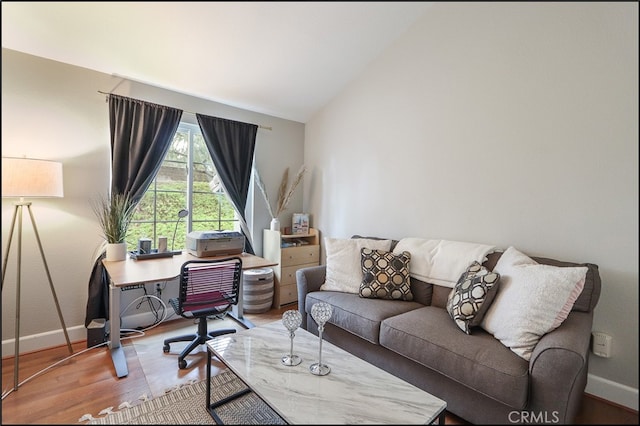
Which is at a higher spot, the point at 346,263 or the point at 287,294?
the point at 346,263

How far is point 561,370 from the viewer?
2.99 feet

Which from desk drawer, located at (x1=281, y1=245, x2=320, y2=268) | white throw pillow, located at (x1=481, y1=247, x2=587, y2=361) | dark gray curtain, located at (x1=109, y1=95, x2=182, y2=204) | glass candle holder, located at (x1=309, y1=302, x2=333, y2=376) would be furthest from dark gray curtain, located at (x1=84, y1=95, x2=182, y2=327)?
white throw pillow, located at (x1=481, y1=247, x2=587, y2=361)

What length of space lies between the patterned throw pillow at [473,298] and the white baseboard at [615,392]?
1109 millimetres

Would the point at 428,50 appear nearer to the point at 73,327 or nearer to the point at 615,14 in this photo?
the point at 615,14

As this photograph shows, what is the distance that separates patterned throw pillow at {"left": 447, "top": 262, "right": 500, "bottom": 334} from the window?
233 centimetres

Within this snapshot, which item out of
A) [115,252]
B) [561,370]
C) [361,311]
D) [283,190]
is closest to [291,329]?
[361,311]

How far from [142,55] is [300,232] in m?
2.82

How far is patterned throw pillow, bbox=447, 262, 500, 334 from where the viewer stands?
162cm

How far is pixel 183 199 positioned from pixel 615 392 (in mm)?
3025

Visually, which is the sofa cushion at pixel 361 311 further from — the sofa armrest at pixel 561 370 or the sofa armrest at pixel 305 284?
the sofa armrest at pixel 561 370

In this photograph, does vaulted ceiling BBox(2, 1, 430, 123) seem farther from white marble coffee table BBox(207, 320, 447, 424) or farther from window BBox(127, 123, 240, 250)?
window BBox(127, 123, 240, 250)

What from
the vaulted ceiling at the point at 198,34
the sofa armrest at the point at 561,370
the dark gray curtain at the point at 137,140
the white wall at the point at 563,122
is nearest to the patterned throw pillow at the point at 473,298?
the white wall at the point at 563,122

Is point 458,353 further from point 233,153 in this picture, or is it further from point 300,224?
point 233,153

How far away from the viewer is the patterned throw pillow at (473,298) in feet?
5.30
